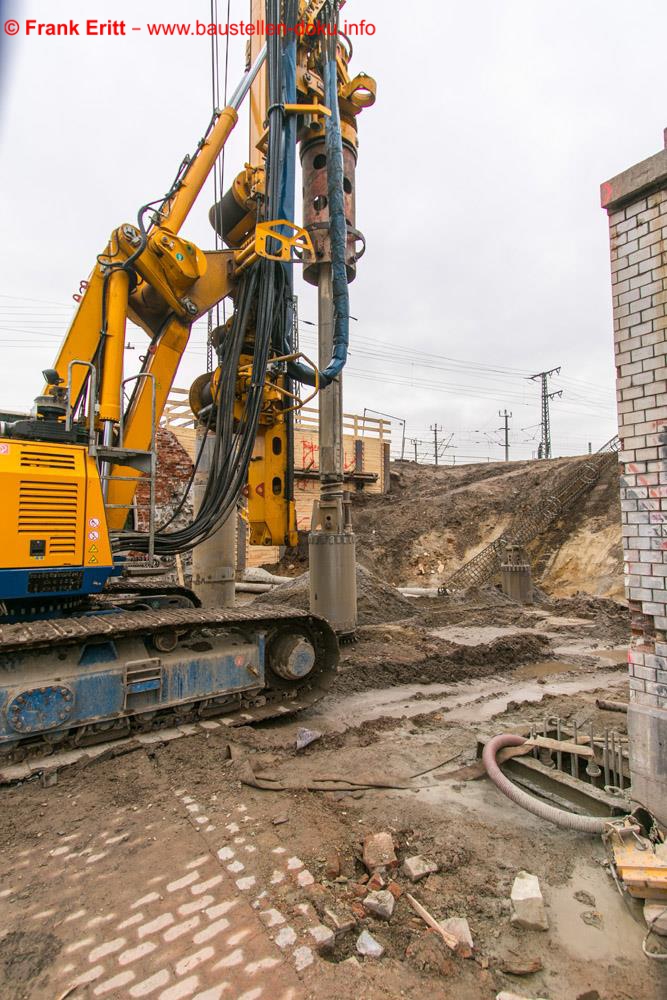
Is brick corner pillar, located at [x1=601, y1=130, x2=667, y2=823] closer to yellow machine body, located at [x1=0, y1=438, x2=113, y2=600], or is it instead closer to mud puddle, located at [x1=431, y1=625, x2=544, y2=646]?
yellow machine body, located at [x1=0, y1=438, x2=113, y2=600]

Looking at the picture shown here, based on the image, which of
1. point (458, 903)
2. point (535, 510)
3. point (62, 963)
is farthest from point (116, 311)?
point (535, 510)

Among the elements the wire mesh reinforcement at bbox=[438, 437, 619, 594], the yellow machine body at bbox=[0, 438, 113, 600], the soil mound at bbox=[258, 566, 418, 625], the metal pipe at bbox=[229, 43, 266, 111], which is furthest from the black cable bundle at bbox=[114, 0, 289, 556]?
the wire mesh reinforcement at bbox=[438, 437, 619, 594]

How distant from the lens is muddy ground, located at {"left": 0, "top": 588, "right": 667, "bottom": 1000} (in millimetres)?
2297

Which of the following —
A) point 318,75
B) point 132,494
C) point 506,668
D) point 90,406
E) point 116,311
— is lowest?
point 506,668

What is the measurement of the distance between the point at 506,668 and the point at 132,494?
19.1 ft

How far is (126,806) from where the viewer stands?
3.70m

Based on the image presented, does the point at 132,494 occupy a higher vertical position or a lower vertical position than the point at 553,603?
higher

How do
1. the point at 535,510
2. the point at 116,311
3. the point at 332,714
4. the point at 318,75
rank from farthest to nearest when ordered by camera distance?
the point at 535,510
the point at 318,75
the point at 332,714
the point at 116,311

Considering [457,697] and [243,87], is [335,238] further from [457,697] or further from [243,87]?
[457,697]

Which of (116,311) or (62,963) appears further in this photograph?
(116,311)

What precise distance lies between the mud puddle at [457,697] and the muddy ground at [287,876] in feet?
1.41

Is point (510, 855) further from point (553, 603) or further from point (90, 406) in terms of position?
point (553, 603)

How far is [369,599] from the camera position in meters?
11.5

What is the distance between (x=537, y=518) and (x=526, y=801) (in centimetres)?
1743
